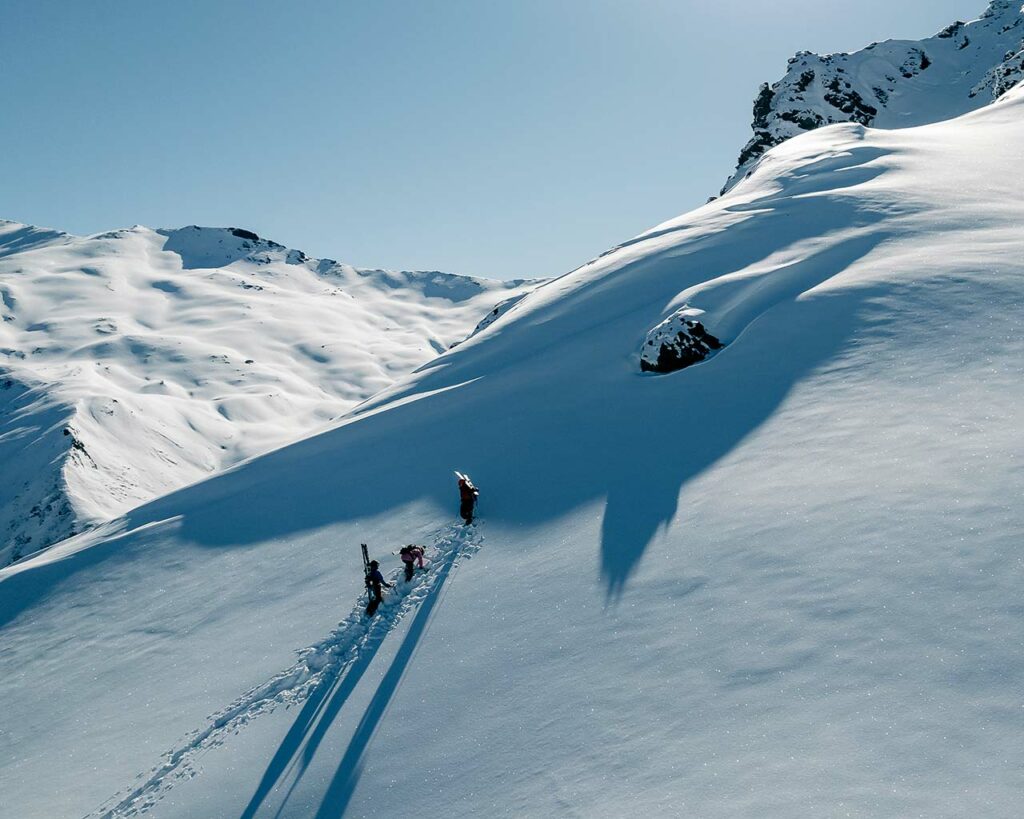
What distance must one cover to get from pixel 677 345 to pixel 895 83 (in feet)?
447

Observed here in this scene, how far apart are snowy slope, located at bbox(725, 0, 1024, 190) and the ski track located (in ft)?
363

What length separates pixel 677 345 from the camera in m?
21.9

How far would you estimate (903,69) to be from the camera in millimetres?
132375

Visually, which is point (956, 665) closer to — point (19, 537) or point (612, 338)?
point (612, 338)

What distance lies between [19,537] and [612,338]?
270 ft

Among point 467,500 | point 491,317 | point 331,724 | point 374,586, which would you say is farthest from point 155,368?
point 331,724

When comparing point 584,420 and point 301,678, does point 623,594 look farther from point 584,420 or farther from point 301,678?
point 584,420

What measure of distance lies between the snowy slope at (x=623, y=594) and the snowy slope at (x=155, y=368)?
72.3m

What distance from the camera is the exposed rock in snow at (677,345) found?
70.8 feet

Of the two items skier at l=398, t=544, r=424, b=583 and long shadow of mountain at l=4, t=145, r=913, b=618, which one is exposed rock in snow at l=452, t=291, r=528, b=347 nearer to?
long shadow of mountain at l=4, t=145, r=913, b=618

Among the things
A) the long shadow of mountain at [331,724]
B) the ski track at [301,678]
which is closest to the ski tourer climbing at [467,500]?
the ski track at [301,678]

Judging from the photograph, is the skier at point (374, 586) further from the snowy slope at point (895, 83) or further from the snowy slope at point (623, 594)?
the snowy slope at point (895, 83)

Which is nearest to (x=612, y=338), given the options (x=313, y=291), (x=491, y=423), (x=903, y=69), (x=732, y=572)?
(x=491, y=423)

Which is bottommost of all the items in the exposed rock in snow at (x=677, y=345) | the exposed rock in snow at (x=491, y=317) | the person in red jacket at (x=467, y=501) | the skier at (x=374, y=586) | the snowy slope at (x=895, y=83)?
the skier at (x=374, y=586)
